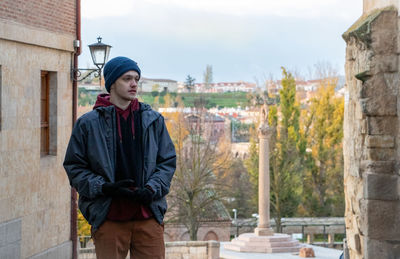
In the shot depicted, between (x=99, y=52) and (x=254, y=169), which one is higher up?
(x=99, y=52)

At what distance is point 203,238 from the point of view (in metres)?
43.8

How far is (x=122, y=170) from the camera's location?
4941 millimetres

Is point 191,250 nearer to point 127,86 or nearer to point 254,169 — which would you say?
point 127,86

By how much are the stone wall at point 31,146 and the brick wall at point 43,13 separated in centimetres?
11

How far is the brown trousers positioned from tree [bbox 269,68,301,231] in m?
36.8

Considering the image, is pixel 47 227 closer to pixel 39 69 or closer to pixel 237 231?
pixel 39 69

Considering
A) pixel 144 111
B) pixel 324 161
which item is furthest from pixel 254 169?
pixel 144 111

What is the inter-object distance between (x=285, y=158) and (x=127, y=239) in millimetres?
38766

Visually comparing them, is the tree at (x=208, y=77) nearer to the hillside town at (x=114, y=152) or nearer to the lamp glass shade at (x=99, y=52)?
the hillside town at (x=114, y=152)

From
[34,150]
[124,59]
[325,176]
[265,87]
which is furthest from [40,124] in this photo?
[265,87]

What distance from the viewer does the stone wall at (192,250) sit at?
21.1 metres

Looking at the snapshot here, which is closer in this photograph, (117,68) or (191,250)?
(117,68)

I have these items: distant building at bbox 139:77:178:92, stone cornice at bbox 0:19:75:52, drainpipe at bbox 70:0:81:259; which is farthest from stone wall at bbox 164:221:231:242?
distant building at bbox 139:77:178:92

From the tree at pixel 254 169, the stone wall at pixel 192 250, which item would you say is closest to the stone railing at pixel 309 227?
the tree at pixel 254 169
